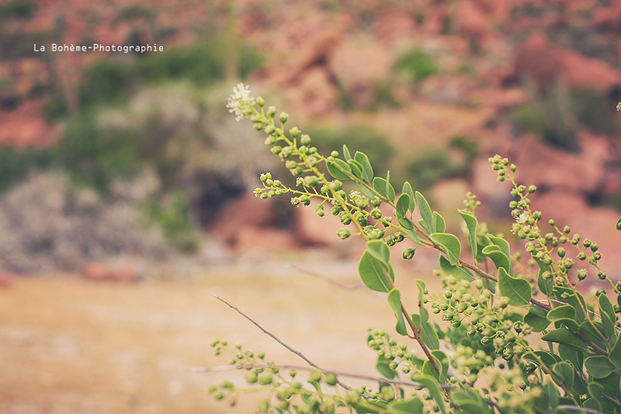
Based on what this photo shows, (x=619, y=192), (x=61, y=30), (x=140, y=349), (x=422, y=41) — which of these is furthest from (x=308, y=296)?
(x=422, y=41)

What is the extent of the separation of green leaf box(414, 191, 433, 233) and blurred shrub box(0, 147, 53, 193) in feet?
33.8

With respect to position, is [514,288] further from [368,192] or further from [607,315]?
[368,192]

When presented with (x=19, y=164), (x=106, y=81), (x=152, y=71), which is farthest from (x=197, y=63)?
(x=19, y=164)

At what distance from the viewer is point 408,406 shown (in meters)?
0.50

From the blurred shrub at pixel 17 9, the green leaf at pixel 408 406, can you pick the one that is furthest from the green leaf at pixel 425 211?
the blurred shrub at pixel 17 9

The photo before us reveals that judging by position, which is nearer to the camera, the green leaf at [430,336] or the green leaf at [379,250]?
the green leaf at [379,250]

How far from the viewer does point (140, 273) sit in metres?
6.14

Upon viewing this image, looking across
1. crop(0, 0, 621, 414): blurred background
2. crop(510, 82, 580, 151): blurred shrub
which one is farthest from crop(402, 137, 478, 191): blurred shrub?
crop(510, 82, 580, 151): blurred shrub

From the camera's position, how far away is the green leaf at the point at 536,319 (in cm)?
66

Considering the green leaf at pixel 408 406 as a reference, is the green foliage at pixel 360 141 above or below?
above

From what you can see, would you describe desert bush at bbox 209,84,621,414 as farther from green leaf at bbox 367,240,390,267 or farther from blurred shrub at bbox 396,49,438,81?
blurred shrub at bbox 396,49,438,81

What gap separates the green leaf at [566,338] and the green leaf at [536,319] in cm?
2

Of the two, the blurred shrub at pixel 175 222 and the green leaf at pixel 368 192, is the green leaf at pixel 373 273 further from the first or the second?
the blurred shrub at pixel 175 222

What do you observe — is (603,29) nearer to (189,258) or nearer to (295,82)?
(295,82)
